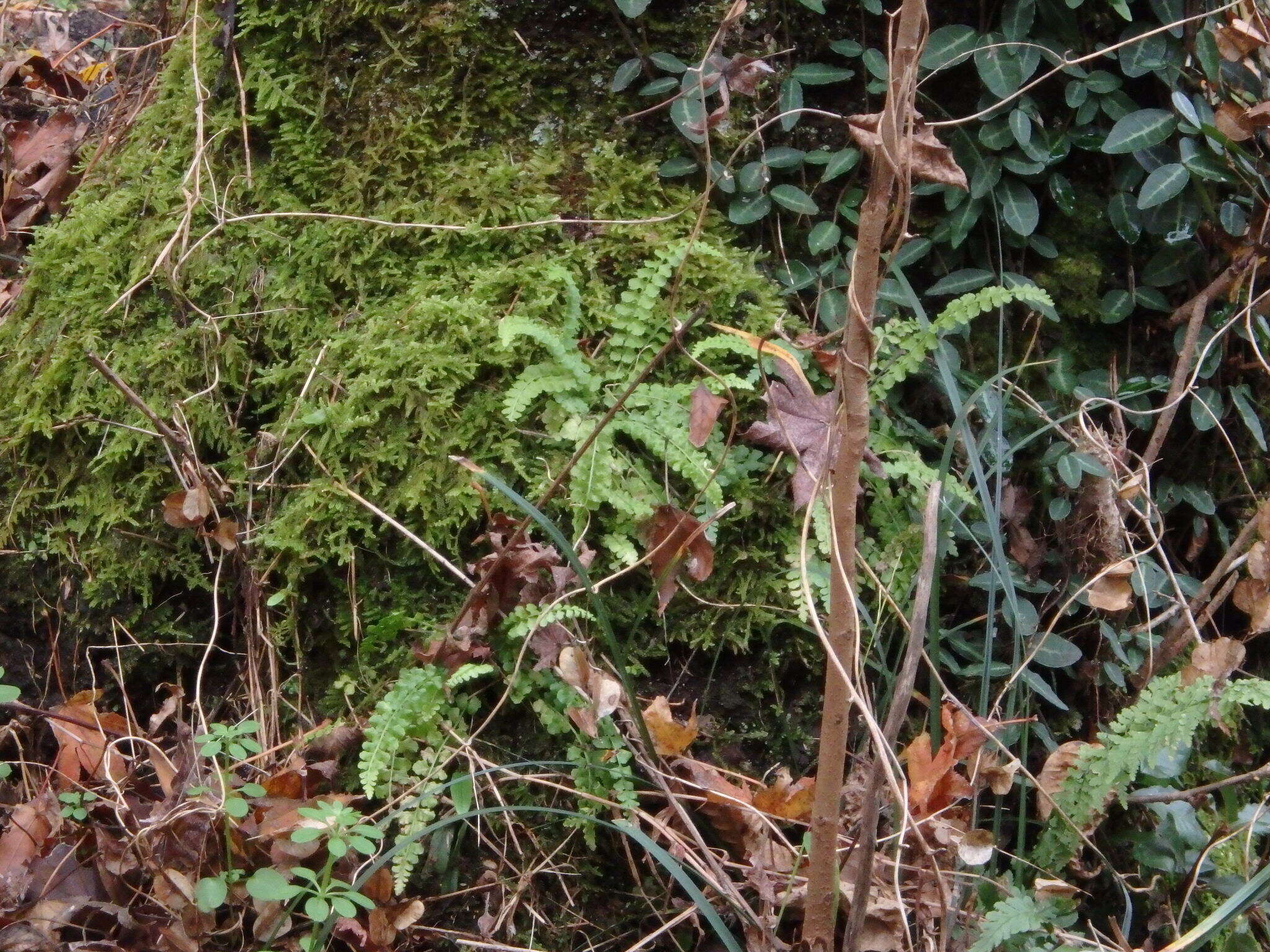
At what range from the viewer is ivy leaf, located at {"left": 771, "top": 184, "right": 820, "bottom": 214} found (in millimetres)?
2557

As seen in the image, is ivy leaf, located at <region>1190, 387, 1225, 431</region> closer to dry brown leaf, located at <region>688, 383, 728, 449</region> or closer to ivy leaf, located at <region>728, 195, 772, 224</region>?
ivy leaf, located at <region>728, 195, 772, 224</region>

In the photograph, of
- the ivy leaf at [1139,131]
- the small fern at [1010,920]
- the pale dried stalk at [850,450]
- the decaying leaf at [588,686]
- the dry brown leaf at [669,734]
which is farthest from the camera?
the ivy leaf at [1139,131]

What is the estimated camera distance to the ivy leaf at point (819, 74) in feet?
8.49

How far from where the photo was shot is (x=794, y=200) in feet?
8.41

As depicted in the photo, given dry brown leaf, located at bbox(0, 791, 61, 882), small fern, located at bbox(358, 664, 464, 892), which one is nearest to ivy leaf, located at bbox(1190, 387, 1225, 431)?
small fern, located at bbox(358, 664, 464, 892)

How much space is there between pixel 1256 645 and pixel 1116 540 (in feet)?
2.24

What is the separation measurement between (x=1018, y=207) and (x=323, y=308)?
5.79 ft

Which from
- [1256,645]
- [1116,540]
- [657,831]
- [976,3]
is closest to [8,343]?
[657,831]

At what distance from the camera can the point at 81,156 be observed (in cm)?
325

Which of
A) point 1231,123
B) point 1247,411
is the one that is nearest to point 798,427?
point 1247,411

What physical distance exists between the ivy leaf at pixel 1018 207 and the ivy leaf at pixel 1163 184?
252mm

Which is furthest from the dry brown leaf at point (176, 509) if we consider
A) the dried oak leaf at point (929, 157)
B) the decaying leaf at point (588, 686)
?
the dried oak leaf at point (929, 157)

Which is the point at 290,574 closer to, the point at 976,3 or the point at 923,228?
the point at 923,228

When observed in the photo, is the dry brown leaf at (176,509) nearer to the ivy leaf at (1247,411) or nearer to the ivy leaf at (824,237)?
the ivy leaf at (824,237)
